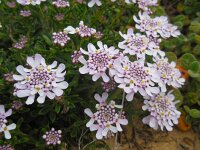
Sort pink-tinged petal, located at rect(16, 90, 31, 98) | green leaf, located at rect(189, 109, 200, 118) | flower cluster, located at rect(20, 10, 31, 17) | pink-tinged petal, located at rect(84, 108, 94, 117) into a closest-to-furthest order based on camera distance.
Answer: pink-tinged petal, located at rect(16, 90, 31, 98)
pink-tinged petal, located at rect(84, 108, 94, 117)
flower cluster, located at rect(20, 10, 31, 17)
green leaf, located at rect(189, 109, 200, 118)

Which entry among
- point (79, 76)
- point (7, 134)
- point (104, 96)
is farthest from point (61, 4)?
point (7, 134)

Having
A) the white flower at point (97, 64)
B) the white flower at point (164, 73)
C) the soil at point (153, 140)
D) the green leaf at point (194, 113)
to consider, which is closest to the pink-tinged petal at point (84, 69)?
the white flower at point (97, 64)

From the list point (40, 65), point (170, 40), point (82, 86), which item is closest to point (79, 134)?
point (82, 86)

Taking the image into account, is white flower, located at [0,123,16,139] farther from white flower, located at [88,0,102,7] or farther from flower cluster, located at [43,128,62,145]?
white flower, located at [88,0,102,7]

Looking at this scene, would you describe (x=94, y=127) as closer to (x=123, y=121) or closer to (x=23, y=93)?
(x=123, y=121)

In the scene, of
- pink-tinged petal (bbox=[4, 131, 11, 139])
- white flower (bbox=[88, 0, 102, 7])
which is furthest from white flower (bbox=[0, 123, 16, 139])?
white flower (bbox=[88, 0, 102, 7])

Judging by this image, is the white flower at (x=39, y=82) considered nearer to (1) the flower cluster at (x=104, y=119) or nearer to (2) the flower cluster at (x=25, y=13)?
(1) the flower cluster at (x=104, y=119)

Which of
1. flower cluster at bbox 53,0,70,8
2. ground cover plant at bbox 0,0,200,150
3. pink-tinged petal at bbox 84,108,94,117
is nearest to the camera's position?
ground cover plant at bbox 0,0,200,150
